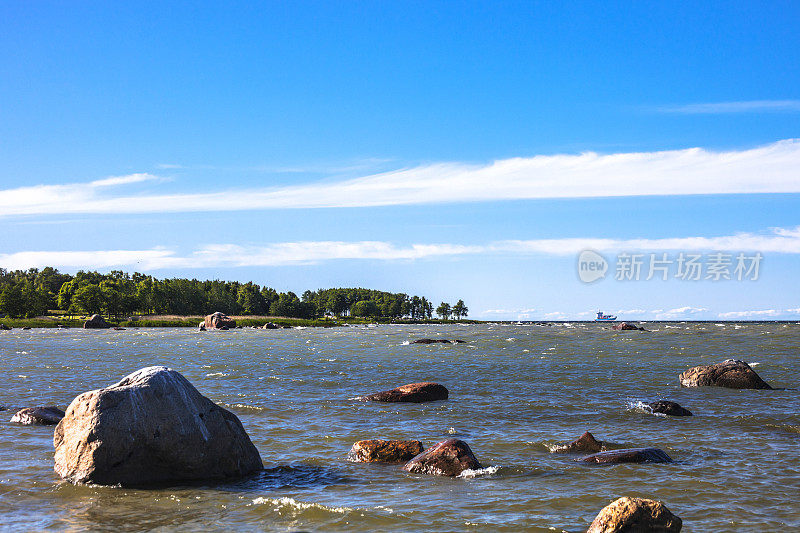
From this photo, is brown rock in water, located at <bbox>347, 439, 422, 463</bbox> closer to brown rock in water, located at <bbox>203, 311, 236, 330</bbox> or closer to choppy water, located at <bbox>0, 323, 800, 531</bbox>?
choppy water, located at <bbox>0, 323, 800, 531</bbox>

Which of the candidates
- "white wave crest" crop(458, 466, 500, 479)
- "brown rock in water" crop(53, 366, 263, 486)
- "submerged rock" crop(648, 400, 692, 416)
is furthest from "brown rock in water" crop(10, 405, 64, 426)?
"submerged rock" crop(648, 400, 692, 416)

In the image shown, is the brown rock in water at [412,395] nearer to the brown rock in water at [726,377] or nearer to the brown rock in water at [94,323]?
the brown rock in water at [726,377]

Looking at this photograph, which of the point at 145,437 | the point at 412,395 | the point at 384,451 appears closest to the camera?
the point at 145,437

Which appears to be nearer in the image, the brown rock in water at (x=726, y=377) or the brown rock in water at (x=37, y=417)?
the brown rock in water at (x=37, y=417)

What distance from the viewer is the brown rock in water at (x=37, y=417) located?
17.2m

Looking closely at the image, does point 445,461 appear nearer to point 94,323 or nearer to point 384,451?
point 384,451

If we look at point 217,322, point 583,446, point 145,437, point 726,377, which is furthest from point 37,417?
point 217,322

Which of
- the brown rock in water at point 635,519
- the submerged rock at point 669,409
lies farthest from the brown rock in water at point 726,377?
the brown rock in water at point 635,519

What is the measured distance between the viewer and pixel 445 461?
12.2 m

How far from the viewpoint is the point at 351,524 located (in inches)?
364

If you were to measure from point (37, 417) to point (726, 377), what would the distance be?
2395 cm

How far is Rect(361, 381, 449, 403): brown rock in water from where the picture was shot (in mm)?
22000

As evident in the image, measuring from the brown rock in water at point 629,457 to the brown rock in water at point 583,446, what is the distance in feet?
3.08

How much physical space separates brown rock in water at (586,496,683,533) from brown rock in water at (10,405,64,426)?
14.4 metres
